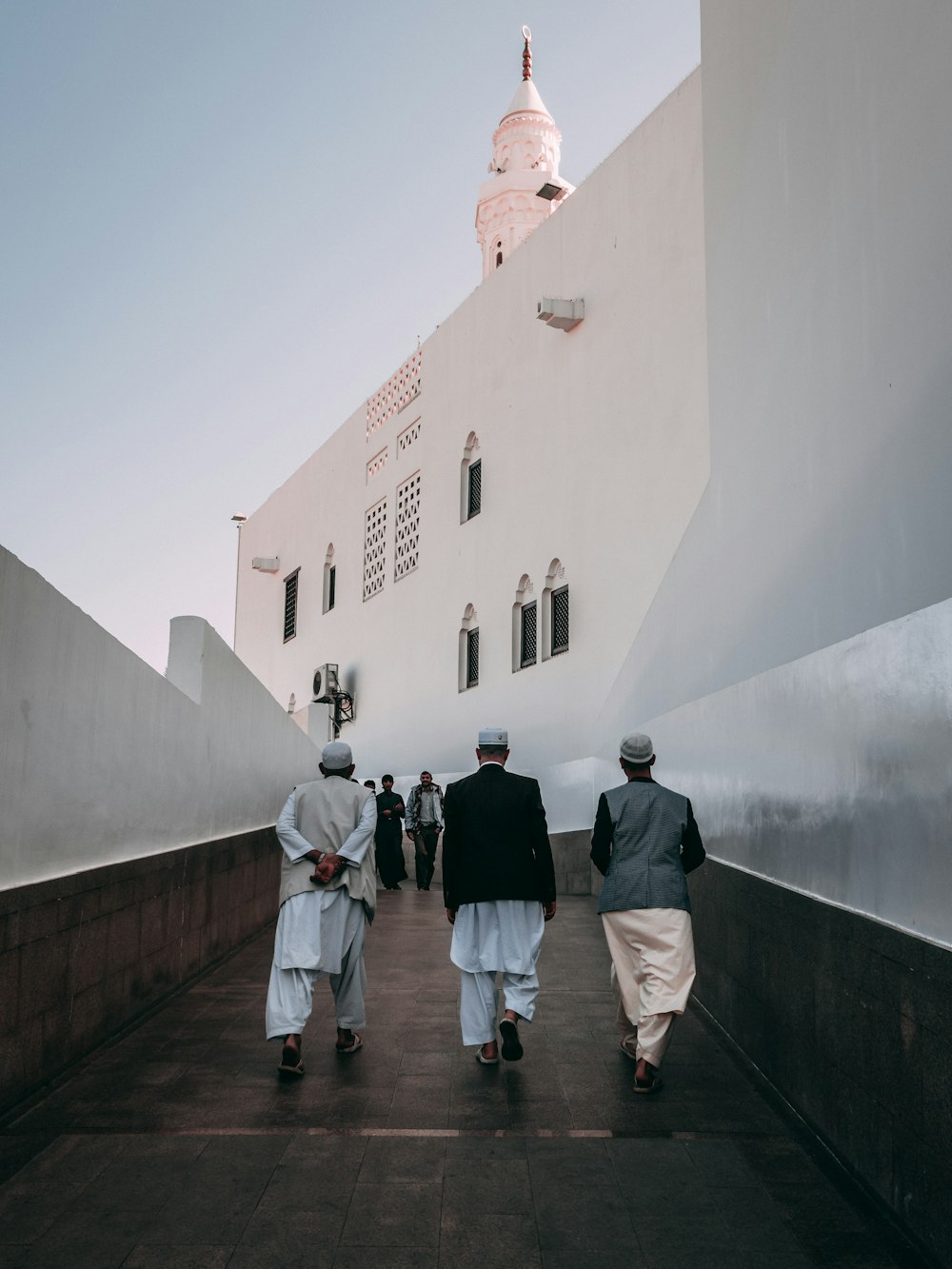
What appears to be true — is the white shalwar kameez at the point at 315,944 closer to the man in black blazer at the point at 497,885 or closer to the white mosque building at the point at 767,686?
the man in black blazer at the point at 497,885

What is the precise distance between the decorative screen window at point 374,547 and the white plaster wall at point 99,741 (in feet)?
43.0

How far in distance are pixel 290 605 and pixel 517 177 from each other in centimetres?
1158

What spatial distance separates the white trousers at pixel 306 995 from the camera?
4.90 m

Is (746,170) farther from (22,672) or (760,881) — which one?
(22,672)

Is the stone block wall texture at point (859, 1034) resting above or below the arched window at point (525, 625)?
below

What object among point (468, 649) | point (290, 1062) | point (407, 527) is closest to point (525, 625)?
point (468, 649)

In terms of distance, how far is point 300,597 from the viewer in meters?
26.0

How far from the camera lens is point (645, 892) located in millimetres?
4805

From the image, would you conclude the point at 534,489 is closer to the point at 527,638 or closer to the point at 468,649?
the point at 527,638

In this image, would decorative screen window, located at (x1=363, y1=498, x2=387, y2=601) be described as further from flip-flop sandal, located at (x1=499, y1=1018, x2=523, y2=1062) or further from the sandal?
flip-flop sandal, located at (x1=499, y1=1018, x2=523, y2=1062)

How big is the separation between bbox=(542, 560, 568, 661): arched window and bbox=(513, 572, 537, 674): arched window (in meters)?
0.41

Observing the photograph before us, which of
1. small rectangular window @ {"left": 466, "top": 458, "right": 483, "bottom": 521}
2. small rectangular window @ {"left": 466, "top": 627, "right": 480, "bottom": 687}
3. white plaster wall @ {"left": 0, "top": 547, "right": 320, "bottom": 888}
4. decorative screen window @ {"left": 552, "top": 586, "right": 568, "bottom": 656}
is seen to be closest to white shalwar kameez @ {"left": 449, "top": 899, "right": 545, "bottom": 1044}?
white plaster wall @ {"left": 0, "top": 547, "right": 320, "bottom": 888}

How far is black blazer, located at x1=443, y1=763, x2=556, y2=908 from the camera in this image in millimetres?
5234

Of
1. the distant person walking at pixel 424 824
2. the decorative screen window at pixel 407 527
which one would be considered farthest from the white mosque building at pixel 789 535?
the decorative screen window at pixel 407 527
